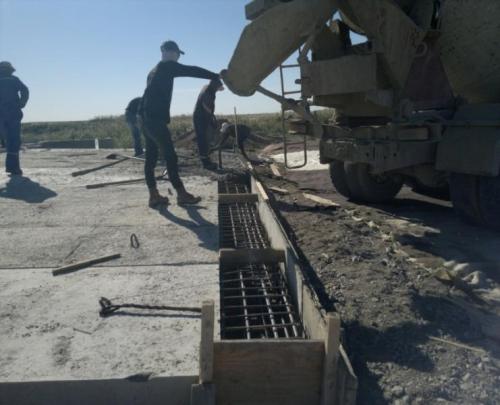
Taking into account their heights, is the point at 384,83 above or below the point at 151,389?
above

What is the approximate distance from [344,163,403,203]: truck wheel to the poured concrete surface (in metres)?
1.92

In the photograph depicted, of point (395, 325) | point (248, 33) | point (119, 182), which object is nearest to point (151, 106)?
point (248, 33)

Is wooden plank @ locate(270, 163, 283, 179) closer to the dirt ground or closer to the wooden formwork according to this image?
the dirt ground

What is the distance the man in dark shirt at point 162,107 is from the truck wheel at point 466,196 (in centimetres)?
285

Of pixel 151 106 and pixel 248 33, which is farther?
pixel 151 106

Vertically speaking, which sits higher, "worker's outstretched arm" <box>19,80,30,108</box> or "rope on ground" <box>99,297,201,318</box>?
"worker's outstretched arm" <box>19,80,30,108</box>

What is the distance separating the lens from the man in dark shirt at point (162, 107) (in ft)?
18.4

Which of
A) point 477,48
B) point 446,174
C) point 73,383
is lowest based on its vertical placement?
point 73,383

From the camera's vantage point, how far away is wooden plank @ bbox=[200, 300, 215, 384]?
2.05 m

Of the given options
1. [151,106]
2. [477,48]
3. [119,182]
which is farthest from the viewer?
[119,182]

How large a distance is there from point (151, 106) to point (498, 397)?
15.1 ft

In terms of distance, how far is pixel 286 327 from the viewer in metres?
2.94

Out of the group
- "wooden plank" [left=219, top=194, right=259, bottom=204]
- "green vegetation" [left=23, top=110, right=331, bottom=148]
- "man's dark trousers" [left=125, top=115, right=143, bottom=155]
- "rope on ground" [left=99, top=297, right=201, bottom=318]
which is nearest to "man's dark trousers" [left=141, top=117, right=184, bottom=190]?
"wooden plank" [left=219, top=194, right=259, bottom=204]

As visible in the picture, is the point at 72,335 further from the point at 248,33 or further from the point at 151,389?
the point at 248,33
